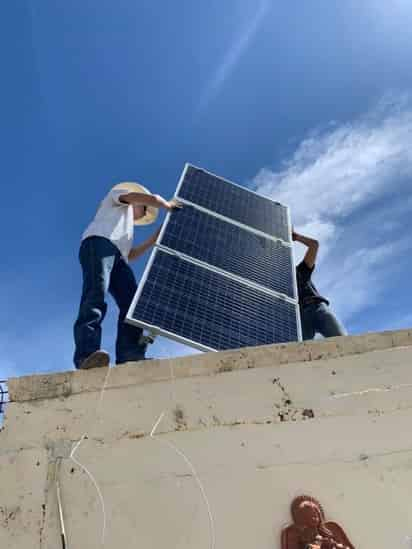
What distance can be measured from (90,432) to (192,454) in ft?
2.34

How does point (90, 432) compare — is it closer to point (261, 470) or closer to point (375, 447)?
point (261, 470)

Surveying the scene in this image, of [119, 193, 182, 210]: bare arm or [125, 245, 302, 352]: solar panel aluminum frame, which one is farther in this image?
[119, 193, 182, 210]: bare arm

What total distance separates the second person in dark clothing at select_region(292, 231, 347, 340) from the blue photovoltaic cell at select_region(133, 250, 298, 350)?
119 cm

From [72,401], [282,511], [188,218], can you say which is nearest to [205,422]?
[282,511]

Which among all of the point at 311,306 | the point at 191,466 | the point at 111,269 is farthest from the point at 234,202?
the point at 191,466

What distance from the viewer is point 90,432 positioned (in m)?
3.32

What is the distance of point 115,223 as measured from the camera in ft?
16.4

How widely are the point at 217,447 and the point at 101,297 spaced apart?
1808mm

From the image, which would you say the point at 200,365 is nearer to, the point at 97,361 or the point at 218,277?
the point at 97,361

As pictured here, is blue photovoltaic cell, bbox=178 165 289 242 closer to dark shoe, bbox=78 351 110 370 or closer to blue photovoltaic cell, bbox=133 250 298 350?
blue photovoltaic cell, bbox=133 250 298 350

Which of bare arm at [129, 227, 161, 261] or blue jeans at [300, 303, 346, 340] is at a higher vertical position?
bare arm at [129, 227, 161, 261]

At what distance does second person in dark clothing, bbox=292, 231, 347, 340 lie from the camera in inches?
229

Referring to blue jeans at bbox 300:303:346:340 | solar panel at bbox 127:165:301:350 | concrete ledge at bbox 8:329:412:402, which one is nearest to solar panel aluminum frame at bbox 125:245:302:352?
solar panel at bbox 127:165:301:350

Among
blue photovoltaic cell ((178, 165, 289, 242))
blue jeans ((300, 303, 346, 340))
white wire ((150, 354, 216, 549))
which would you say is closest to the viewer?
white wire ((150, 354, 216, 549))
